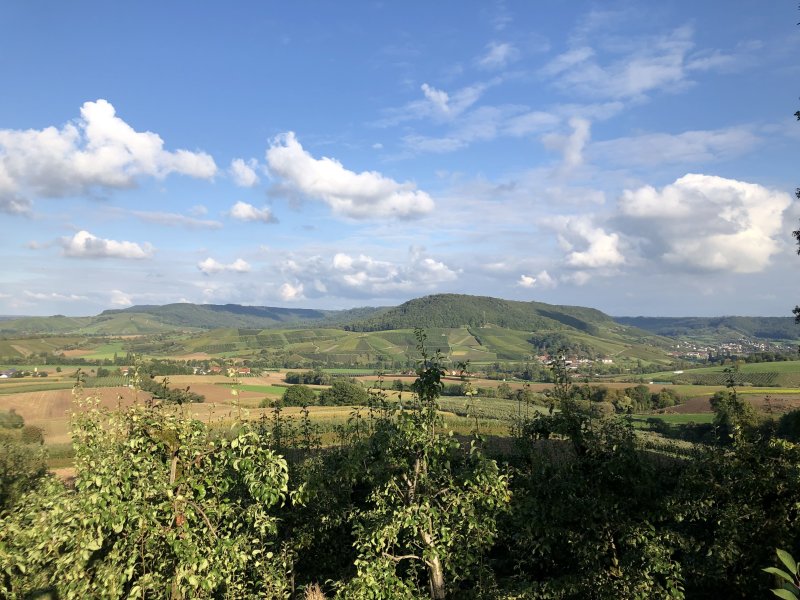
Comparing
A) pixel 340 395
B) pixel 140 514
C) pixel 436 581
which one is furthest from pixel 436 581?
pixel 340 395

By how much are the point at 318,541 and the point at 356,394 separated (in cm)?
8259

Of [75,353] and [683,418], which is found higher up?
[683,418]

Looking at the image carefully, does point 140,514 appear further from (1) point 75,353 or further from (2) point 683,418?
(1) point 75,353

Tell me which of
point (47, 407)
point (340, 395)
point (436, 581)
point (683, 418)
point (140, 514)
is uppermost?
point (140, 514)

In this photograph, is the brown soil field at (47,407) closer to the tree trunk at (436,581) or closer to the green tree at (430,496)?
the green tree at (430,496)

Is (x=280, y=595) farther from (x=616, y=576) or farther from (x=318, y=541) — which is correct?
(x=616, y=576)

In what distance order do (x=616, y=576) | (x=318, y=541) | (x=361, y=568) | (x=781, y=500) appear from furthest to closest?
1. (x=318, y=541)
2. (x=781, y=500)
3. (x=616, y=576)
4. (x=361, y=568)

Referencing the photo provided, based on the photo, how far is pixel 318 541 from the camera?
14.4 m

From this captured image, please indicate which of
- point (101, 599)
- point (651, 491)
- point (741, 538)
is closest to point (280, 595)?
point (101, 599)

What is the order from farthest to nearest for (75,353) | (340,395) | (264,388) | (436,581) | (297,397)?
(75,353), (264,388), (340,395), (297,397), (436,581)

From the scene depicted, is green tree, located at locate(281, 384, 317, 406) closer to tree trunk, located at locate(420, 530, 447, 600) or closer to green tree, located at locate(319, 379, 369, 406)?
green tree, located at locate(319, 379, 369, 406)

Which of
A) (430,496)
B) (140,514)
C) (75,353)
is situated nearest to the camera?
(140,514)

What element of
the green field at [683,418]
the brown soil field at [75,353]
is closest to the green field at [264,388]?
the green field at [683,418]

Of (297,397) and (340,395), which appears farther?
(340,395)
